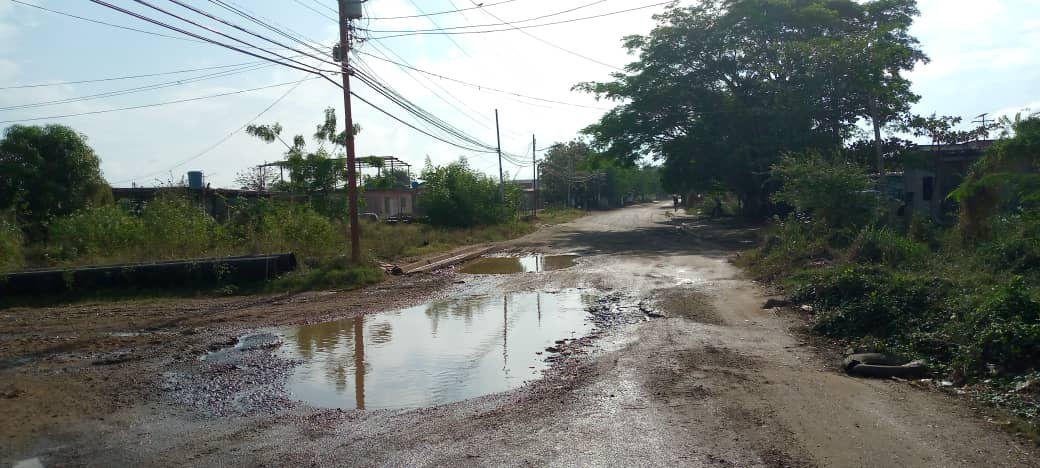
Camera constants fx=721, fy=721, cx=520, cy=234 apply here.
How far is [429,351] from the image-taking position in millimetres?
9977

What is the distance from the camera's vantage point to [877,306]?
32.0 ft

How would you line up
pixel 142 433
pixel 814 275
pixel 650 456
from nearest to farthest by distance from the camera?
pixel 650 456, pixel 142 433, pixel 814 275

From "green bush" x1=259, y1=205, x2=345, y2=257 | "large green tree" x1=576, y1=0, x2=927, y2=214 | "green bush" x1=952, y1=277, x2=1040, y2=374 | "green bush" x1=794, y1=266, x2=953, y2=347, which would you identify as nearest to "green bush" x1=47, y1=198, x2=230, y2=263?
"green bush" x1=259, y1=205, x2=345, y2=257

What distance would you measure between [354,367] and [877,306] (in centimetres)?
698

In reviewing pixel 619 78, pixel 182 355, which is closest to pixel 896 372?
pixel 182 355

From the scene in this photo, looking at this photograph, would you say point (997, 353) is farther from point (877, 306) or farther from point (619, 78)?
point (619, 78)

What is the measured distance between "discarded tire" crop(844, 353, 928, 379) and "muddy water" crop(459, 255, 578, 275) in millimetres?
12506

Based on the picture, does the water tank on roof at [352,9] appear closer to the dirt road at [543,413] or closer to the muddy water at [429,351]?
the muddy water at [429,351]

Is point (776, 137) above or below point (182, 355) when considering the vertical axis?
above

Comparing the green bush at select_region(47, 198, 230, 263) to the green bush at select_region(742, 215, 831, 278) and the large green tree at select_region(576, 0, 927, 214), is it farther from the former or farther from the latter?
the large green tree at select_region(576, 0, 927, 214)

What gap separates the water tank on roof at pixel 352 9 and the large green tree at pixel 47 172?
1426 centimetres

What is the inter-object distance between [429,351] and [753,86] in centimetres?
3150

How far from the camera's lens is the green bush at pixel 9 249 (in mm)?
15680

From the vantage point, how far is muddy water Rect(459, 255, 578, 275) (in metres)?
20.8
